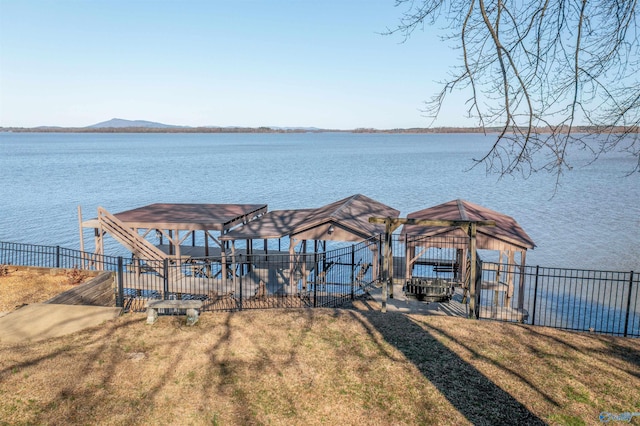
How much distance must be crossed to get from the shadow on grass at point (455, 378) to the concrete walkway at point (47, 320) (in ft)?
21.3

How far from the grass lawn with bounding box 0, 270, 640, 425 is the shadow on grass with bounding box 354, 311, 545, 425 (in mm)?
32

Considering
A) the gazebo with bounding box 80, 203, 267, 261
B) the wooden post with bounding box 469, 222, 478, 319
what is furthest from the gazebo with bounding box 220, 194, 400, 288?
the wooden post with bounding box 469, 222, 478, 319

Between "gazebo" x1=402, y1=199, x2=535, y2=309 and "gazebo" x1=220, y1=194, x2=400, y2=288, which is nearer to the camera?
"gazebo" x1=402, y1=199, x2=535, y2=309

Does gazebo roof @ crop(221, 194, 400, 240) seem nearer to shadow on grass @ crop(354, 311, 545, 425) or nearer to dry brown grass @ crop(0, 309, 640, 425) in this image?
shadow on grass @ crop(354, 311, 545, 425)

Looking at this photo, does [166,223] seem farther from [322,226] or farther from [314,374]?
[314,374]

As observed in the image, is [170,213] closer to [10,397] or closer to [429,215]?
[429,215]

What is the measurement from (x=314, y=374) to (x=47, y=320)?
6.31 m

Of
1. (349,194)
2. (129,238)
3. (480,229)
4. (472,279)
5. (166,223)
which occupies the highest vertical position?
(480,229)

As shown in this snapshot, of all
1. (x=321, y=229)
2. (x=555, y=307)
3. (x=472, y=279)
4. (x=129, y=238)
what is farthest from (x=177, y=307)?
(x=555, y=307)

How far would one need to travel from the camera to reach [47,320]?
11.2 metres

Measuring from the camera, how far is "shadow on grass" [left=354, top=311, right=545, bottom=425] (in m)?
8.21

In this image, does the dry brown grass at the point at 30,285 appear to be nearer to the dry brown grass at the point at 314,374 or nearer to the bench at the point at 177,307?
the bench at the point at 177,307

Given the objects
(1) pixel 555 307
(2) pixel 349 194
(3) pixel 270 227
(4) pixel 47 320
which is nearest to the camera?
(4) pixel 47 320

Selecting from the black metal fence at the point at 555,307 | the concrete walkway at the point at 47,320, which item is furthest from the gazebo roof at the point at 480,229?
the concrete walkway at the point at 47,320
